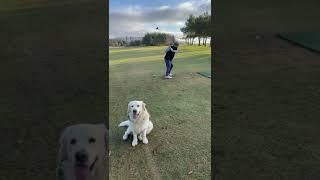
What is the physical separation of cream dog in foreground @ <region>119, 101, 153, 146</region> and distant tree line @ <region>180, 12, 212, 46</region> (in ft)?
2.69

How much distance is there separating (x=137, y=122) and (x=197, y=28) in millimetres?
1169

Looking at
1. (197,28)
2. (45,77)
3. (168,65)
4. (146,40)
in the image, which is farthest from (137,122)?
(45,77)

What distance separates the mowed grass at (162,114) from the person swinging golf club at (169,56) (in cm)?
8

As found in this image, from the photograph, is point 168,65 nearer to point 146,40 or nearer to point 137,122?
point 146,40

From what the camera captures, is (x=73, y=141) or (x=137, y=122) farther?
(x=137, y=122)

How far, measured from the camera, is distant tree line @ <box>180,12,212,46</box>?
3.49m

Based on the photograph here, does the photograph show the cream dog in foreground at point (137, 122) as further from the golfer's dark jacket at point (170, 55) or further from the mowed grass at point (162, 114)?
the golfer's dark jacket at point (170, 55)

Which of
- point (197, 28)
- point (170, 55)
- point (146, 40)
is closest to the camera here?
point (146, 40)

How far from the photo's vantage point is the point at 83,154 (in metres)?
1.85

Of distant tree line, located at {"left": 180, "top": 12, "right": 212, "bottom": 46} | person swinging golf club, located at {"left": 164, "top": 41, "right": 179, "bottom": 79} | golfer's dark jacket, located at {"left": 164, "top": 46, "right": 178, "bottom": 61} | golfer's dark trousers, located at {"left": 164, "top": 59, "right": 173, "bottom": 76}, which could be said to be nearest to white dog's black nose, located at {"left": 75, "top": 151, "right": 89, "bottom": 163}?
distant tree line, located at {"left": 180, "top": 12, "right": 212, "bottom": 46}

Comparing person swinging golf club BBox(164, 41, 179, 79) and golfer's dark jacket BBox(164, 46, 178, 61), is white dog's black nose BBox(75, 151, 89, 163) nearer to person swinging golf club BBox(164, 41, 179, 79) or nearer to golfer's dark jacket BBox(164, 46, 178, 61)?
person swinging golf club BBox(164, 41, 179, 79)
